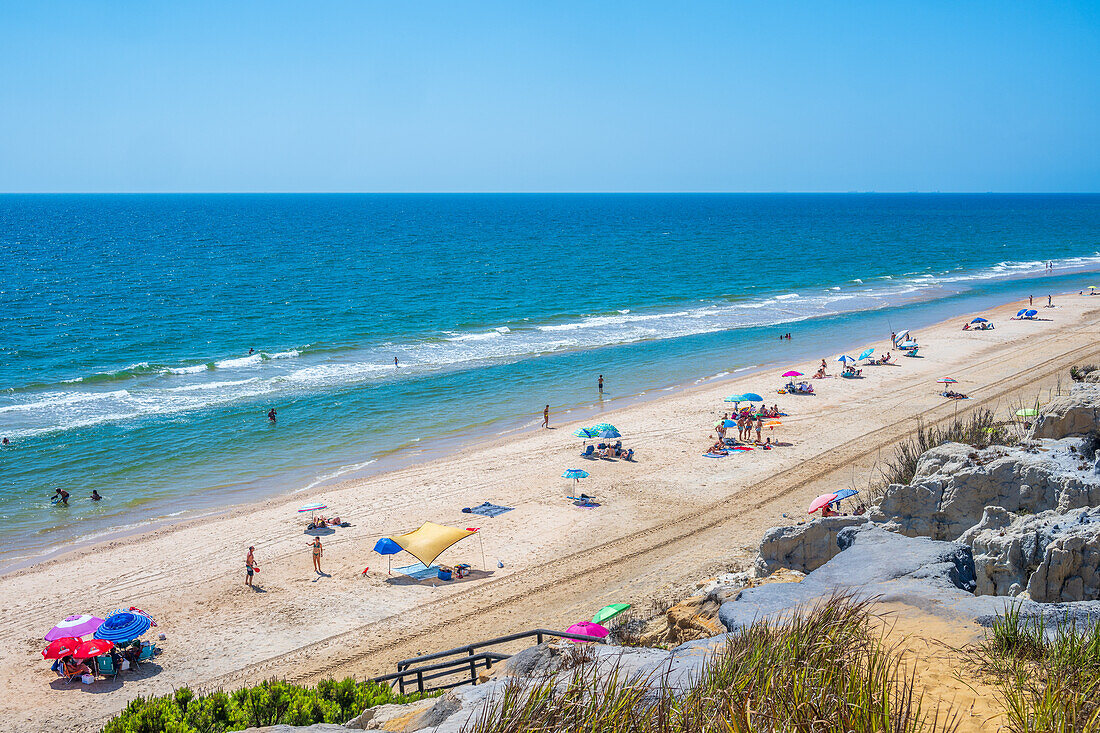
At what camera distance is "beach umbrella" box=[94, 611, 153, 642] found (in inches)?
607

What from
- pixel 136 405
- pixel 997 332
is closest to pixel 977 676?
pixel 136 405

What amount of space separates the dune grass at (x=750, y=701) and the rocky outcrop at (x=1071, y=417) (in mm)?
11164

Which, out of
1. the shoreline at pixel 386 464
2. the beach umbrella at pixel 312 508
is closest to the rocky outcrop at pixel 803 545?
the beach umbrella at pixel 312 508

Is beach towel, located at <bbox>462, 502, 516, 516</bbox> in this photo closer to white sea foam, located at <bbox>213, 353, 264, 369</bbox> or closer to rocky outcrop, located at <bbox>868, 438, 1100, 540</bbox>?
rocky outcrop, located at <bbox>868, 438, 1100, 540</bbox>

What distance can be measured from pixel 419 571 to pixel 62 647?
765 centimetres

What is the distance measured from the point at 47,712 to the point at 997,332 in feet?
160

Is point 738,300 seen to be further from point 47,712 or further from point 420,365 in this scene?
point 47,712

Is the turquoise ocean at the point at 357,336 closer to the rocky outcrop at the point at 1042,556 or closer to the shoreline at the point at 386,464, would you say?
the shoreline at the point at 386,464

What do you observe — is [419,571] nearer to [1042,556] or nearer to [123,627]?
[123,627]

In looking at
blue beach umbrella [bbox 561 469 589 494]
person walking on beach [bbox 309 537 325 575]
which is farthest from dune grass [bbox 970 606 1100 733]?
blue beach umbrella [bbox 561 469 589 494]

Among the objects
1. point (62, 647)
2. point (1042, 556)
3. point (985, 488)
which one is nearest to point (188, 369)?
point (62, 647)

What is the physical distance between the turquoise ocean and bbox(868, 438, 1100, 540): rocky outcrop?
18.8 m

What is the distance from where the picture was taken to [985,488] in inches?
510

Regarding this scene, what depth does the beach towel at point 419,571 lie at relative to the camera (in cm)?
1919
